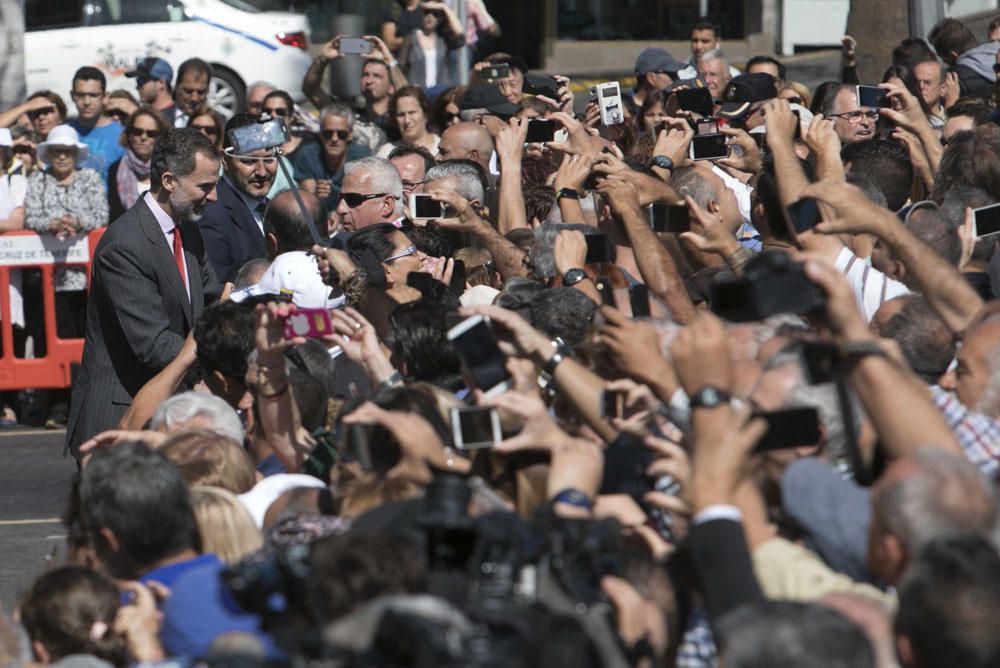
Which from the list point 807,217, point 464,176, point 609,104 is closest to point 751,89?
point 609,104

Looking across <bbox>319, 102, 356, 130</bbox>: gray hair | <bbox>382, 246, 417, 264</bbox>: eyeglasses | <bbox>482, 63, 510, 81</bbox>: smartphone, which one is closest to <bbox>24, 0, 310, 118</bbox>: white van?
<bbox>319, 102, 356, 130</bbox>: gray hair

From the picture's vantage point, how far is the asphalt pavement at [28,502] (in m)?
7.02

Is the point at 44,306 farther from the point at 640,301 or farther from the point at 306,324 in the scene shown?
the point at 306,324

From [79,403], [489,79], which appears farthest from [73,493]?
[489,79]

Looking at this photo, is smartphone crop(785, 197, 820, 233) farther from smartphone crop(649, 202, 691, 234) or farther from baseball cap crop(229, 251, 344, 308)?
baseball cap crop(229, 251, 344, 308)

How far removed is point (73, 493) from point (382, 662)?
1630 mm

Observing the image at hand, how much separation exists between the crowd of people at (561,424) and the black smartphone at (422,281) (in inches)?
0.9

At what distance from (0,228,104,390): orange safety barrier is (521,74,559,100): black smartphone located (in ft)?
11.5

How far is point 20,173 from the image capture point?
1198cm

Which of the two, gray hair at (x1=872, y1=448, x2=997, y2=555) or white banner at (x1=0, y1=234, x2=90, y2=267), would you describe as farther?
white banner at (x1=0, y1=234, x2=90, y2=267)

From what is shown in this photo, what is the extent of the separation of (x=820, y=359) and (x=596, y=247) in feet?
8.68

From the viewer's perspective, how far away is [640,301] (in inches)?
220

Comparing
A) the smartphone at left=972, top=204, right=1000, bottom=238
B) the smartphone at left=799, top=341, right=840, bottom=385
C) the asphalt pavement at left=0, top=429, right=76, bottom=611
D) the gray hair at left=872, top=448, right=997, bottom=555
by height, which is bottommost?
the asphalt pavement at left=0, top=429, right=76, bottom=611

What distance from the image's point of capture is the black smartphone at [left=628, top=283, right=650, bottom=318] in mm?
5555
